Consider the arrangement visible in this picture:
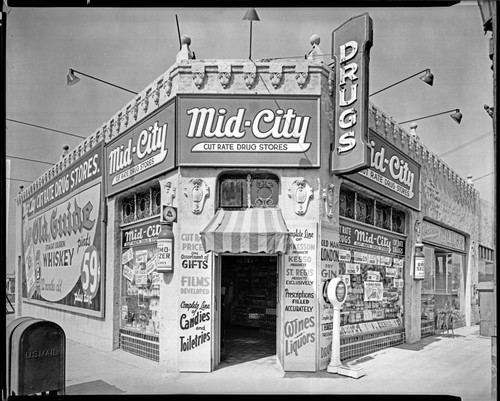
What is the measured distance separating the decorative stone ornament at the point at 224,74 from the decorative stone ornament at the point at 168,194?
4.71 ft

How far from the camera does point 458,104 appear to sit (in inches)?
203

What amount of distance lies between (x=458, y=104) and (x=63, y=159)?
4.77 m

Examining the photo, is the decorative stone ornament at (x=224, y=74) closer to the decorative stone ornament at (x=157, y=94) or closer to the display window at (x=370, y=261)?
the decorative stone ornament at (x=157, y=94)

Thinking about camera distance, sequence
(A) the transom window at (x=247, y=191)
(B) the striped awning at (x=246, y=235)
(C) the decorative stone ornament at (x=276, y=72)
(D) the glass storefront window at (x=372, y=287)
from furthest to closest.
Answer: (D) the glass storefront window at (x=372, y=287) < (A) the transom window at (x=247, y=191) < (C) the decorative stone ornament at (x=276, y=72) < (B) the striped awning at (x=246, y=235)

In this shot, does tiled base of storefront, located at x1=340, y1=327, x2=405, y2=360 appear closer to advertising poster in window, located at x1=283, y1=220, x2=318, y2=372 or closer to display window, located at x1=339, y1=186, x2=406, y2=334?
display window, located at x1=339, y1=186, x2=406, y2=334

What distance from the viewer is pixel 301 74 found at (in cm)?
579

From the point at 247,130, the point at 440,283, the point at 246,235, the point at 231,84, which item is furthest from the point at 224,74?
the point at 440,283

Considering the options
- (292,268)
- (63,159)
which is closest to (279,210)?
(292,268)

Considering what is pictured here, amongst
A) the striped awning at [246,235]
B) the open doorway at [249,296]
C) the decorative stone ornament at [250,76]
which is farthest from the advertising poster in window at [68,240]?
the open doorway at [249,296]

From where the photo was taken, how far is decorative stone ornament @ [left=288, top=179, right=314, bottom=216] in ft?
19.3

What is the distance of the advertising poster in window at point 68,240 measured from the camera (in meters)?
5.82

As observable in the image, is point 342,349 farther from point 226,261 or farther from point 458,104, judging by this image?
point 226,261

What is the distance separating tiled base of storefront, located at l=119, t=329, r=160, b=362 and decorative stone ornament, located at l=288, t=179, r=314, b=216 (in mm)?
2649

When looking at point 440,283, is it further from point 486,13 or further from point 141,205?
point 141,205
